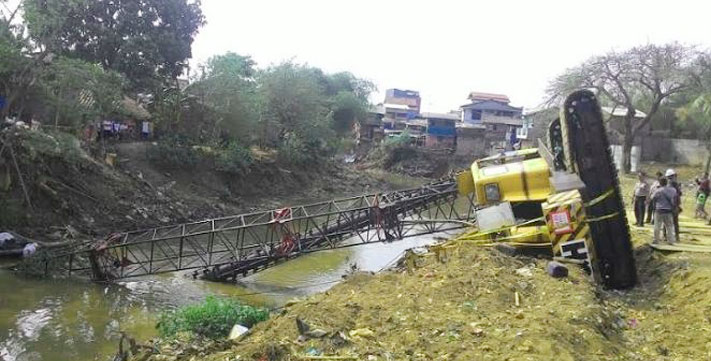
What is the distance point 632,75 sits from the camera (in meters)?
35.8

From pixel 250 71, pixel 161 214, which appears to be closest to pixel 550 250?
pixel 161 214

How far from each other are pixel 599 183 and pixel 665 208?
118 inches

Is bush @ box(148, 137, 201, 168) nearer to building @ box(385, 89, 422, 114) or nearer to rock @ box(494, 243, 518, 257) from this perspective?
rock @ box(494, 243, 518, 257)

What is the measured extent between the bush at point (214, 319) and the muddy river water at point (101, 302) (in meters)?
2.48

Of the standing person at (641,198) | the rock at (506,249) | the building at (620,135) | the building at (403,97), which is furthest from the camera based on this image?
the building at (403,97)

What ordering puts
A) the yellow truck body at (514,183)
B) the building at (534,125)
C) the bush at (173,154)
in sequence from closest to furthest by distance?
1. the yellow truck body at (514,183)
2. the bush at (173,154)
3. the building at (534,125)

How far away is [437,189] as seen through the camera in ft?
67.1

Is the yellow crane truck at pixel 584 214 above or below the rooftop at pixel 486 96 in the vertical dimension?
below

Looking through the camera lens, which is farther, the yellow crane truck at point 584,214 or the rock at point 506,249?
the rock at point 506,249

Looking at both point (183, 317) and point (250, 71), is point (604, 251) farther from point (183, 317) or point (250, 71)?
point (250, 71)

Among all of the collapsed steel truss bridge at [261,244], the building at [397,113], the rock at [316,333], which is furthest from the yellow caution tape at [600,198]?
the building at [397,113]

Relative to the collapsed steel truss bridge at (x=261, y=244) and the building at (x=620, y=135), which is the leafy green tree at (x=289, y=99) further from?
the collapsed steel truss bridge at (x=261, y=244)

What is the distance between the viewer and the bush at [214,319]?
9.90m

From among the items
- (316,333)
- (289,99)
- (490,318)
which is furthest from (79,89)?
(289,99)
